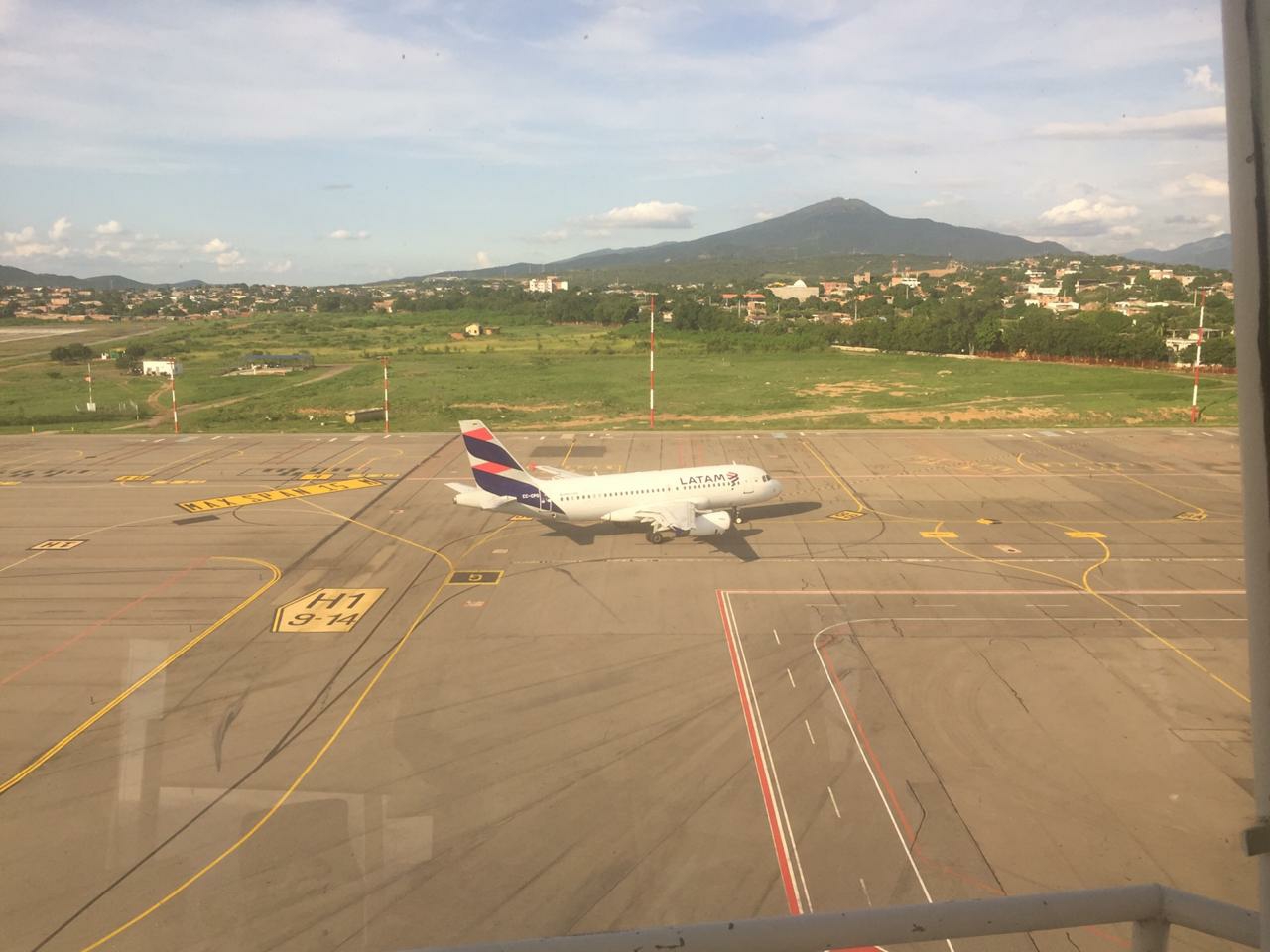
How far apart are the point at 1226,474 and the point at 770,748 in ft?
169

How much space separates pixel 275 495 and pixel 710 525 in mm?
30585

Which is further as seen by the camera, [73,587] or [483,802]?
[73,587]

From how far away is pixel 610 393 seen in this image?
106312 mm

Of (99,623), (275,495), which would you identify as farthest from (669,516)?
(275,495)

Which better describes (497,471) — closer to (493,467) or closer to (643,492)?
(493,467)

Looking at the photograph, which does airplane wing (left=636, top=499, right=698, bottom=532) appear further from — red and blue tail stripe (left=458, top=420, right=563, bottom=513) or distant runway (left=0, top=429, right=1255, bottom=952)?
red and blue tail stripe (left=458, top=420, right=563, bottom=513)

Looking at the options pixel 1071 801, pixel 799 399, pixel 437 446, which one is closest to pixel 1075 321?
pixel 799 399

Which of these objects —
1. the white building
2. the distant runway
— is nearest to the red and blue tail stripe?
the distant runway

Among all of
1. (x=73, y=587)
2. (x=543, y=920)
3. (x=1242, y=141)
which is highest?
(x=1242, y=141)

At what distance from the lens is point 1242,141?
11.6 feet

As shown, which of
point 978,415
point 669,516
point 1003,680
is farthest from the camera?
point 978,415

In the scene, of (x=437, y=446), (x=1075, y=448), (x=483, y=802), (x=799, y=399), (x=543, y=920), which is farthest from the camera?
(x=799, y=399)

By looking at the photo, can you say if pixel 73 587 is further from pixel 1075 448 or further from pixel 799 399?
pixel 799 399

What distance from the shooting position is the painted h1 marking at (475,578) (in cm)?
4022
